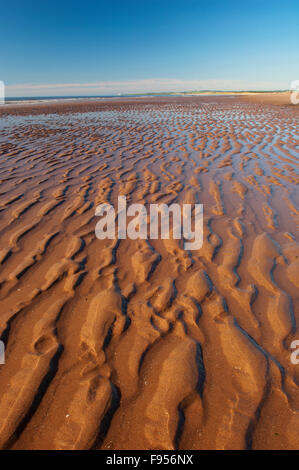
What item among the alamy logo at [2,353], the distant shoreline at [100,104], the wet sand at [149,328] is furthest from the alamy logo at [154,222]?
the distant shoreline at [100,104]

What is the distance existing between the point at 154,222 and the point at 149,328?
7.20 ft

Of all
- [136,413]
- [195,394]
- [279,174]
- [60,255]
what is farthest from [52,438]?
[279,174]

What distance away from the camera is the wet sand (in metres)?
1.70

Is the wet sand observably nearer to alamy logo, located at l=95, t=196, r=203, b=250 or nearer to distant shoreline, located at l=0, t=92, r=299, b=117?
alamy logo, located at l=95, t=196, r=203, b=250

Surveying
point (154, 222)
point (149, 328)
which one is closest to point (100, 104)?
point (154, 222)

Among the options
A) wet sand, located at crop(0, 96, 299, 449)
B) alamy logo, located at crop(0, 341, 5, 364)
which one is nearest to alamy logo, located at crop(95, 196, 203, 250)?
wet sand, located at crop(0, 96, 299, 449)

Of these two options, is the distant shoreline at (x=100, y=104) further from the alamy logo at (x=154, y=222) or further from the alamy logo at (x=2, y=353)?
the alamy logo at (x=2, y=353)

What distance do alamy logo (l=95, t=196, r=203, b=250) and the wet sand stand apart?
0.17 metres

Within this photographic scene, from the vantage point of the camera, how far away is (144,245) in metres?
3.61

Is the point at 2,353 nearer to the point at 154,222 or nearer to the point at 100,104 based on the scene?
the point at 154,222

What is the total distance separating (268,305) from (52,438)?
216 cm
